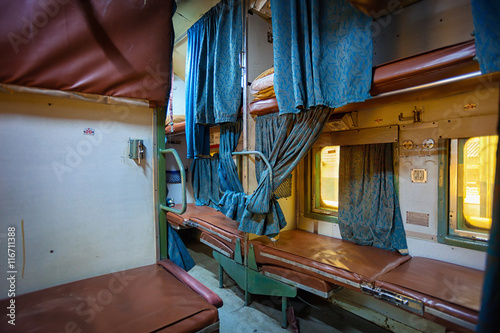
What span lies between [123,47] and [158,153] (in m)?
0.88

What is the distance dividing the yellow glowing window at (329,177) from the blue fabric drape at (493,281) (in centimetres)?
258

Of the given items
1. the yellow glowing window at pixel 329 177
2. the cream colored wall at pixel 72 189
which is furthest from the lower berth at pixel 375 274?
the cream colored wall at pixel 72 189

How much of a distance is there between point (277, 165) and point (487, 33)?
72.6 inches

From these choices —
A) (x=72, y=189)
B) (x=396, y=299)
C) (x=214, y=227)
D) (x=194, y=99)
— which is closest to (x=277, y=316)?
(x=214, y=227)

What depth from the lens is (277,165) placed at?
271 cm

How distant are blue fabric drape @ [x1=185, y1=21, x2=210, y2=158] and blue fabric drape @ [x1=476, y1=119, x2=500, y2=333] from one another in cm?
366

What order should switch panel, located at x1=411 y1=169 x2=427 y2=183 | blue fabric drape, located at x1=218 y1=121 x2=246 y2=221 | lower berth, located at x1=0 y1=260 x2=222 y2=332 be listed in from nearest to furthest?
lower berth, located at x1=0 y1=260 x2=222 y2=332 → switch panel, located at x1=411 y1=169 x2=427 y2=183 → blue fabric drape, located at x1=218 y1=121 x2=246 y2=221

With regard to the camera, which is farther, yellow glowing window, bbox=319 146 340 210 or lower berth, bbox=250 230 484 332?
yellow glowing window, bbox=319 146 340 210

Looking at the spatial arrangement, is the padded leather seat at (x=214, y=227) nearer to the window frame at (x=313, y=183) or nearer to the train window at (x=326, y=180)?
the window frame at (x=313, y=183)

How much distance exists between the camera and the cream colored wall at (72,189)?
1606mm

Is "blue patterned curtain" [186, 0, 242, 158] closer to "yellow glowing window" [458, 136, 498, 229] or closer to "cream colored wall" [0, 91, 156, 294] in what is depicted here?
"cream colored wall" [0, 91, 156, 294]

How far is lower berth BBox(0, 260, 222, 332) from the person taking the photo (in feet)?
4.48

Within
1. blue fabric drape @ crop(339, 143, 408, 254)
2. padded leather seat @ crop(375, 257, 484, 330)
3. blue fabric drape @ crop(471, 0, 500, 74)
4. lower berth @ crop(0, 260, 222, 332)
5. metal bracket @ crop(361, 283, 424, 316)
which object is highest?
blue fabric drape @ crop(471, 0, 500, 74)

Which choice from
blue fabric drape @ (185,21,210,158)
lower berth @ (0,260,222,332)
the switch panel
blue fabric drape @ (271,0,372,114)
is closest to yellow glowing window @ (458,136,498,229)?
the switch panel
